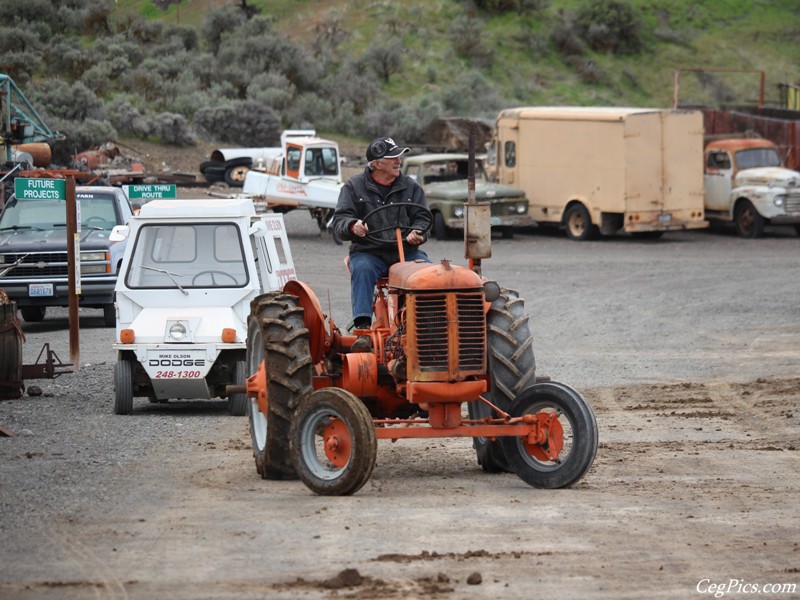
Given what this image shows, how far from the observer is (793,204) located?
1191 inches

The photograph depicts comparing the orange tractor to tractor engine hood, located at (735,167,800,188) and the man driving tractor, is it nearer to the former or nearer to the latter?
the man driving tractor

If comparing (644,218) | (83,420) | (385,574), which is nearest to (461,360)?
(385,574)

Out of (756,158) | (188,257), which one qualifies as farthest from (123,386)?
(756,158)

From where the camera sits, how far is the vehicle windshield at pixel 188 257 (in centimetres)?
1281

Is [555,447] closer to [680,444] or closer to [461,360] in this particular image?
[461,360]

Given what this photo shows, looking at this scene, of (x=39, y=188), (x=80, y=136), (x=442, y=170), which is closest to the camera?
(x=39, y=188)

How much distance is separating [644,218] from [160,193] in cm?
1575

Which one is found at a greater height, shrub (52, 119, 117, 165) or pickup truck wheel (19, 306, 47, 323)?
shrub (52, 119, 117, 165)

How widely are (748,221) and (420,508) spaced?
25.0 m

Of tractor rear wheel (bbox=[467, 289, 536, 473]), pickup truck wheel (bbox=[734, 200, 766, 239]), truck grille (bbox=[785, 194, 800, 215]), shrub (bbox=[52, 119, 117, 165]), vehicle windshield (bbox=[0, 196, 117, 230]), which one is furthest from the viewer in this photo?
shrub (bbox=[52, 119, 117, 165])

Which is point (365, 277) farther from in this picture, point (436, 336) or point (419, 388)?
point (419, 388)

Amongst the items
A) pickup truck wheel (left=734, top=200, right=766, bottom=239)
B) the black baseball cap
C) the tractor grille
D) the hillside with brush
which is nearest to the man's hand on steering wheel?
the black baseball cap

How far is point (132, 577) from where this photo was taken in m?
6.40

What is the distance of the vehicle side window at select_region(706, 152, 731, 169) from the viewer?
104 ft
